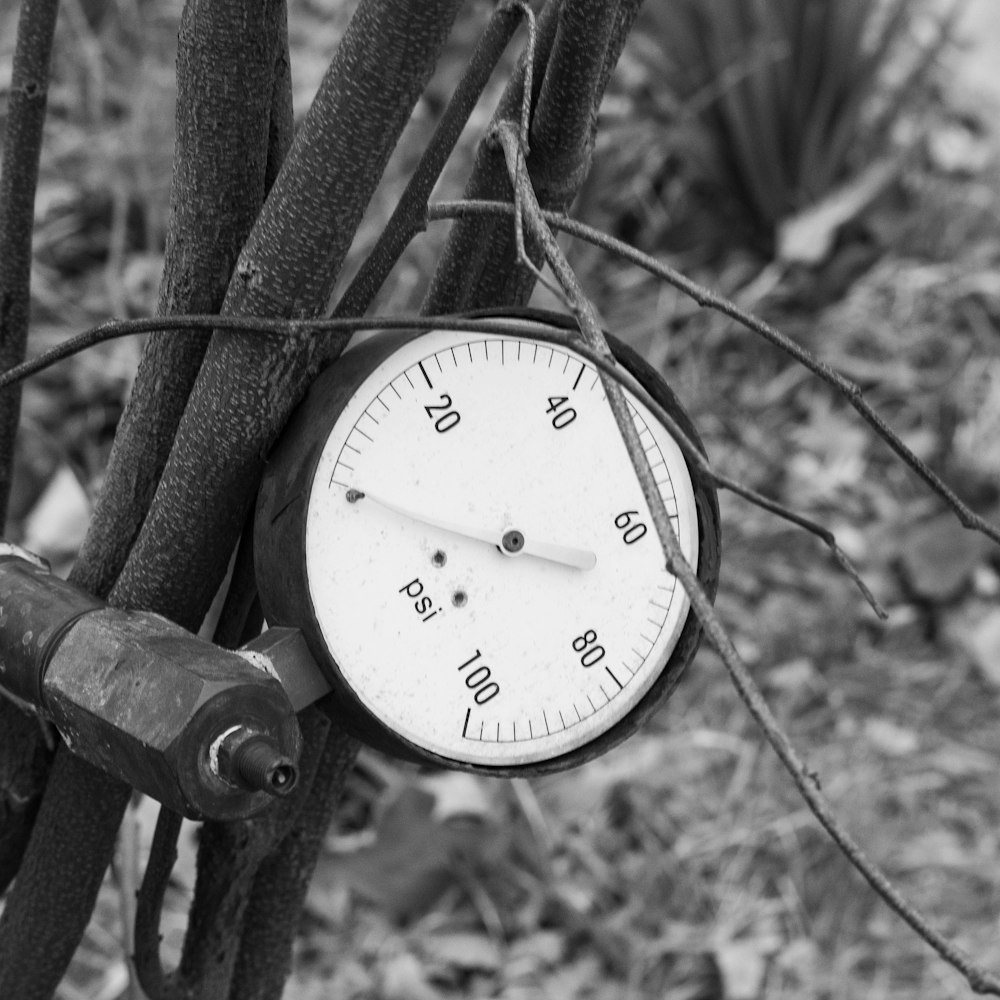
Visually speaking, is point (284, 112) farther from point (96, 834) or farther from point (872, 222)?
point (872, 222)

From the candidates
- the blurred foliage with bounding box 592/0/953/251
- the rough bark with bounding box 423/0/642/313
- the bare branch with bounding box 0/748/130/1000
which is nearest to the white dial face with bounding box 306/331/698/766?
the rough bark with bounding box 423/0/642/313

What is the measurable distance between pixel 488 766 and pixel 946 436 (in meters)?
1.79

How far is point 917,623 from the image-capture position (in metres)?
2.23

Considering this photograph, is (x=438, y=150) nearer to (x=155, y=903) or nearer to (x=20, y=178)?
(x=20, y=178)

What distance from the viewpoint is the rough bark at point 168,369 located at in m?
0.74

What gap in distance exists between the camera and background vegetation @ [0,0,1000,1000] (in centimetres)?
176

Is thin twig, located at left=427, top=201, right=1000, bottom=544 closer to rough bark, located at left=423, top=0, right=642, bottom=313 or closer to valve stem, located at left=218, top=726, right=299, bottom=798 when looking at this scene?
rough bark, located at left=423, top=0, right=642, bottom=313

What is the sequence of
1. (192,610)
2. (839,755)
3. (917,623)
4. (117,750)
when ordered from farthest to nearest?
1. (917,623)
2. (839,755)
3. (192,610)
4. (117,750)

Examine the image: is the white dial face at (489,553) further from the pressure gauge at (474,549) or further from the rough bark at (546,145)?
the rough bark at (546,145)

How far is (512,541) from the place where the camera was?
752 millimetres

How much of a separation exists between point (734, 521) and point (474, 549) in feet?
5.33

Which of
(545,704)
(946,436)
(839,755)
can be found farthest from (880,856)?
(545,704)

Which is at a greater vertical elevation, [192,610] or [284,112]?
[284,112]

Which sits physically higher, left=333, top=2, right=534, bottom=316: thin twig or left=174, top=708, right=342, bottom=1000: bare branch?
left=333, top=2, right=534, bottom=316: thin twig
